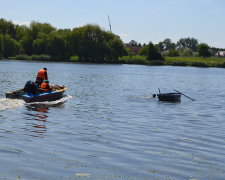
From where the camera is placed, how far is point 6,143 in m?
13.2

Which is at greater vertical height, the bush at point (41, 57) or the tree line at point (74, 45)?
the tree line at point (74, 45)

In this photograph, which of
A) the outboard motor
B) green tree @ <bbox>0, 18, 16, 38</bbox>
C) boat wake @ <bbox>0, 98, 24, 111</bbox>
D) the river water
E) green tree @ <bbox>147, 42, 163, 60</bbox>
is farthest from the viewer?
green tree @ <bbox>147, 42, 163, 60</bbox>

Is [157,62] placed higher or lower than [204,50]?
lower

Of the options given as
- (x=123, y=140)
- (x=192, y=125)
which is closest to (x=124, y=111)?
(x=192, y=125)

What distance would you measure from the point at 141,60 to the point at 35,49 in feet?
116

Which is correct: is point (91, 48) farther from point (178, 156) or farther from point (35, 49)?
point (178, 156)

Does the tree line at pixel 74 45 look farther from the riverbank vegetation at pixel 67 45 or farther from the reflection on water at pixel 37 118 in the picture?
the reflection on water at pixel 37 118

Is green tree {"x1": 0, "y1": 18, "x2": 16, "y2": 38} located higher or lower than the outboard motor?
higher

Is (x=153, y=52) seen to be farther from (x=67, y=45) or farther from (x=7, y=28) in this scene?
(x=7, y=28)

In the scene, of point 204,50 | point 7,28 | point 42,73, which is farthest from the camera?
point 204,50

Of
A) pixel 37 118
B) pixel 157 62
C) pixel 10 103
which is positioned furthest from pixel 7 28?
pixel 37 118

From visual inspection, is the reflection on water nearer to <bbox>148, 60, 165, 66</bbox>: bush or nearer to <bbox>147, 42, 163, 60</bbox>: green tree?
<bbox>148, 60, 165, 66</bbox>: bush

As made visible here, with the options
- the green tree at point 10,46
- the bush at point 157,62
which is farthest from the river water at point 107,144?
the bush at point 157,62

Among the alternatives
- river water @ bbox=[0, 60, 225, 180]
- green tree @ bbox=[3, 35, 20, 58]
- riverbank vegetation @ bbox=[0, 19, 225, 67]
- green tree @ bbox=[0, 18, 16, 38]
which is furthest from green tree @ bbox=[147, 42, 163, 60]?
river water @ bbox=[0, 60, 225, 180]
